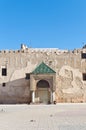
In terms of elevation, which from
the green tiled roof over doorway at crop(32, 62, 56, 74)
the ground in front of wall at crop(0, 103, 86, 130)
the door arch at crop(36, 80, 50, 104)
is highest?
the green tiled roof over doorway at crop(32, 62, 56, 74)

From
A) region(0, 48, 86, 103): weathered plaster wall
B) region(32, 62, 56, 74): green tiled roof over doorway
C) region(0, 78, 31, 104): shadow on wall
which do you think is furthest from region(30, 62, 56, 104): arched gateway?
region(0, 78, 31, 104): shadow on wall

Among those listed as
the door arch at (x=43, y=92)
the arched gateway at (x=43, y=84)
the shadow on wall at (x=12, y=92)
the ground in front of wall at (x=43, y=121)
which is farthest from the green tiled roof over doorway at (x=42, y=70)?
the ground in front of wall at (x=43, y=121)

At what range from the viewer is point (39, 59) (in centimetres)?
4266

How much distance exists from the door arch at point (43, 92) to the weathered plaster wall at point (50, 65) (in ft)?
5.09

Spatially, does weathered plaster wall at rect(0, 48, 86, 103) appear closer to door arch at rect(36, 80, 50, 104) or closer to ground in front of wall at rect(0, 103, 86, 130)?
door arch at rect(36, 80, 50, 104)

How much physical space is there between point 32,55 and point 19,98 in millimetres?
6442

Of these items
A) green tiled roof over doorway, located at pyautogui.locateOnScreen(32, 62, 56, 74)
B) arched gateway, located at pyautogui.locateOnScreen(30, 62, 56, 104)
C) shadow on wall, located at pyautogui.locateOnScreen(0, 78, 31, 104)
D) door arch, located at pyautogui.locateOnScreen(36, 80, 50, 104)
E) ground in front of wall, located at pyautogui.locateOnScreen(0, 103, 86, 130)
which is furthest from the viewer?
shadow on wall, located at pyautogui.locateOnScreen(0, 78, 31, 104)

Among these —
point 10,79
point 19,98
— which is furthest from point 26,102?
point 10,79

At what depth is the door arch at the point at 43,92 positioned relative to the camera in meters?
40.7

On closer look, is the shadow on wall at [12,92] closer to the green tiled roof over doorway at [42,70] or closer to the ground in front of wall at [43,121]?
the green tiled roof over doorway at [42,70]

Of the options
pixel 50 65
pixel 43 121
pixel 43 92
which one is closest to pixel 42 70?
pixel 50 65

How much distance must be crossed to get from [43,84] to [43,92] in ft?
3.90

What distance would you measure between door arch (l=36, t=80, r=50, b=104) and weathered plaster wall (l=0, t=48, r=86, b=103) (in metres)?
1.55

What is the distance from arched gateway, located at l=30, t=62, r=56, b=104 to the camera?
39.4 m
